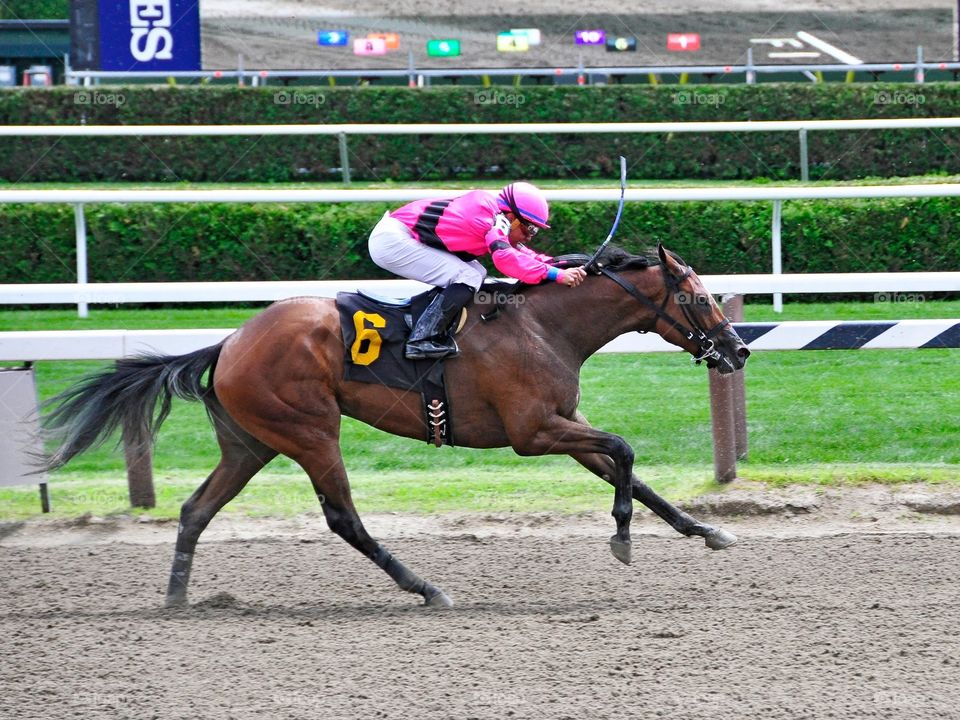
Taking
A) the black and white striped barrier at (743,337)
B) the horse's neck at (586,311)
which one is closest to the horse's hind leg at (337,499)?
the horse's neck at (586,311)

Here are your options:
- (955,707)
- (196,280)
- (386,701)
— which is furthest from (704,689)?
(196,280)

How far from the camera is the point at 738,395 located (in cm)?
593

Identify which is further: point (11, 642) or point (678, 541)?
point (678, 541)

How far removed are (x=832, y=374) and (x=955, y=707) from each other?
4549 millimetres

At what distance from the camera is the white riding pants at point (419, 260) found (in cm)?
464

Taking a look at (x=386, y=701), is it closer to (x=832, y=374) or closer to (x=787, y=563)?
(x=787, y=563)

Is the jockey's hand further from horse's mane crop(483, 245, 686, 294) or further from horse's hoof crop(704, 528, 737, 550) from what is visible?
horse's hoof crop(704, 528, 737, 550)

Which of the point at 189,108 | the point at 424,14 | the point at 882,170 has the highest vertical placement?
the point at 424,14

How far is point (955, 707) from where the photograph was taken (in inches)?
129

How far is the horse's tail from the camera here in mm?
4634

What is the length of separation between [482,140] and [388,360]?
6.81 m

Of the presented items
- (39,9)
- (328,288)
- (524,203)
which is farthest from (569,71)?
(39,9)

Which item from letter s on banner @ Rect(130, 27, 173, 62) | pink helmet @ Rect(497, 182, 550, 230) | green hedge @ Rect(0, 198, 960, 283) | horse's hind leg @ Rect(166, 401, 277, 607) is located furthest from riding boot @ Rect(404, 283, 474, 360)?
letter s on banner @ Rect(130, 27, 173, 62)

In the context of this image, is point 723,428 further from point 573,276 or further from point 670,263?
point 573,276
